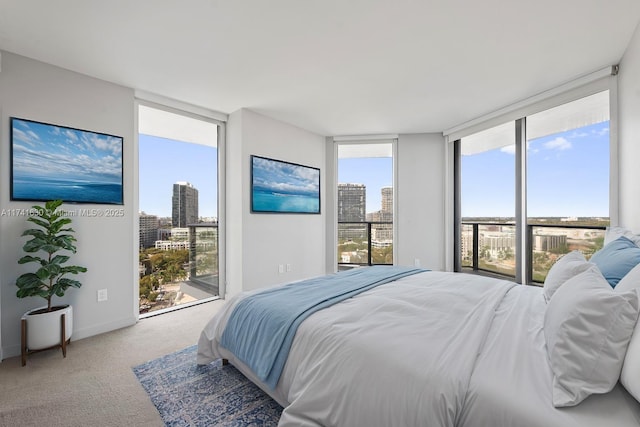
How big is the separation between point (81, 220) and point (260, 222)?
1923 mm

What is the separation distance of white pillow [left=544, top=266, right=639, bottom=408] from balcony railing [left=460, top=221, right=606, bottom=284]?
280cm

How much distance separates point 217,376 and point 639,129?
12.1 feet

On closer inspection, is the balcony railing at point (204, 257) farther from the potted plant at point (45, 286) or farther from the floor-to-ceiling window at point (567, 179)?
the floor-to-ceiling window at point (567, 179)

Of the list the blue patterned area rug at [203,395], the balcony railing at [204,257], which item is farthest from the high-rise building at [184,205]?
the blue patterned area rug at [203,395]

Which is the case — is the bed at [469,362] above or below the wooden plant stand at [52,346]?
above

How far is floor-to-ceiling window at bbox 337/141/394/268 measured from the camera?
5.02 meters

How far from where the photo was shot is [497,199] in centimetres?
406

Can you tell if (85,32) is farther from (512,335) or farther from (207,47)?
(512,335)

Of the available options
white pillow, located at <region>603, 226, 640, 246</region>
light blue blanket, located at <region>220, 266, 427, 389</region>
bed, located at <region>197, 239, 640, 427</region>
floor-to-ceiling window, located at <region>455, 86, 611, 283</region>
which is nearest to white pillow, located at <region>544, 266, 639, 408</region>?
bed, located at <region>197, 239, 640, 427</region>

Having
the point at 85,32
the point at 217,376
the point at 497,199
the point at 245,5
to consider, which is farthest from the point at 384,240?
the point at 85,32

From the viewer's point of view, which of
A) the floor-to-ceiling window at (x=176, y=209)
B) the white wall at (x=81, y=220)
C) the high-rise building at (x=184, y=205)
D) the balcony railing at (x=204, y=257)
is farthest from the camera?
the balcony railing at (x=204, y=257)

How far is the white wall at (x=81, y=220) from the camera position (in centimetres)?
234

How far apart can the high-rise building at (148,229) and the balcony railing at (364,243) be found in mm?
2922

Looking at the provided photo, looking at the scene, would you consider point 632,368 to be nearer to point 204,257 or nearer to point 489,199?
point 489,199
